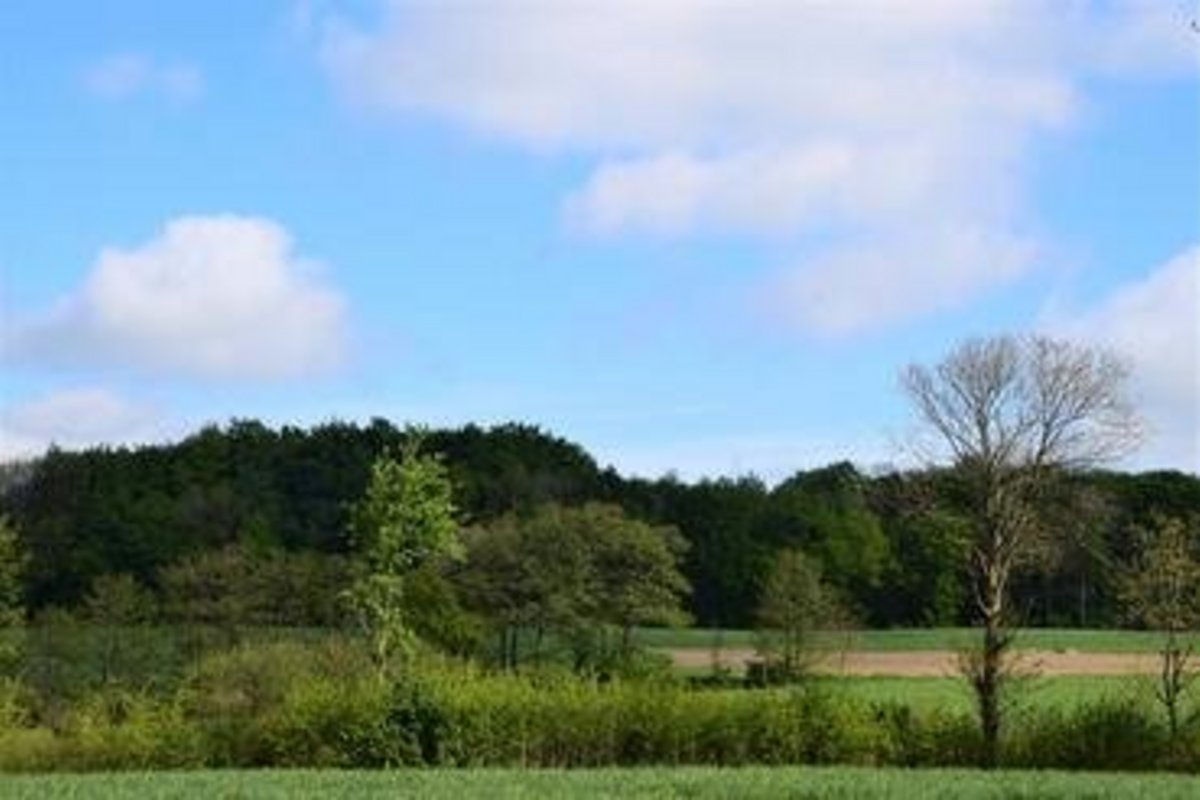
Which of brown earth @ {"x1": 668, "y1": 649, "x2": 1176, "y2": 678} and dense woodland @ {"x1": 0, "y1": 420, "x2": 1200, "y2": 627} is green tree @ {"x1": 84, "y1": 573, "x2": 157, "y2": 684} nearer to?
dense woodland @ {"x1": 0, "y1": 420, "x2": 1200, "y2": 627}

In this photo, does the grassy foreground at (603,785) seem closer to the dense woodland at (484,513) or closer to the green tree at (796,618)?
the green tree at (796,618)

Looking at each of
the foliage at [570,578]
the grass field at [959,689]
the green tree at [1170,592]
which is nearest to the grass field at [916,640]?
the foliage at [570,578]

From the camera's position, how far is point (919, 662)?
86.9m

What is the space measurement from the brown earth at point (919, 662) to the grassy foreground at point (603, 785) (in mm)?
46431

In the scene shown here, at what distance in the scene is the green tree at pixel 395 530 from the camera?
146 ft

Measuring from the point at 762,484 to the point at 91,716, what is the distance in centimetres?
9907

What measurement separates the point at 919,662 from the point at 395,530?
4738 centimetres

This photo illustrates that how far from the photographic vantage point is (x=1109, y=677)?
72125 mm

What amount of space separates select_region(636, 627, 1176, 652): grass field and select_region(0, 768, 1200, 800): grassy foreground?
5965cm

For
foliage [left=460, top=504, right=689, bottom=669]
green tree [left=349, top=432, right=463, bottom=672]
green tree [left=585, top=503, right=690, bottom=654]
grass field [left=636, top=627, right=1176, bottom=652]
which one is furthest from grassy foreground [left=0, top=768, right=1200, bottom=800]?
grass field [left=636, top=627, right=1176, bottom=652]

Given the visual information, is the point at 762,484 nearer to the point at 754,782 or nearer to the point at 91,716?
the point at 91,716

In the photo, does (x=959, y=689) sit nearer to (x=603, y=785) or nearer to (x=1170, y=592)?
(x=1170, y=592)

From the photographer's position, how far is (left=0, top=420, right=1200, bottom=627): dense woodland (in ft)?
339

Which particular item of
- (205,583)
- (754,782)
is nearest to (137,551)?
(205,583)
